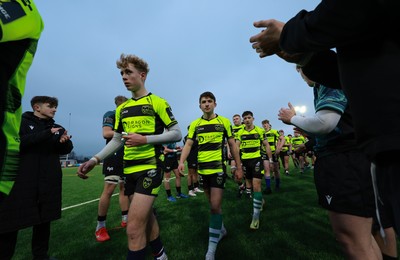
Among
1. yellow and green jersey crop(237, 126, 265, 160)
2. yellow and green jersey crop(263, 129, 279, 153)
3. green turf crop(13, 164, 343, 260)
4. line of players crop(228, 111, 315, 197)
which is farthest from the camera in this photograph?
yellow and green jersey crop(263, 129, 279, 153)

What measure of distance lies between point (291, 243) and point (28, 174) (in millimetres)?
4258

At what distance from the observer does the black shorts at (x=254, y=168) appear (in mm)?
6664

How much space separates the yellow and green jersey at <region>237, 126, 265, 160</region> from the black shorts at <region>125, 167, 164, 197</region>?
486 centimetres

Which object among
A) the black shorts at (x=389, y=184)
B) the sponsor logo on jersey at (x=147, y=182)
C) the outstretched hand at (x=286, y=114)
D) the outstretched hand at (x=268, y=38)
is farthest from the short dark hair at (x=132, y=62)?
the black shorts at (x=389, y=184)

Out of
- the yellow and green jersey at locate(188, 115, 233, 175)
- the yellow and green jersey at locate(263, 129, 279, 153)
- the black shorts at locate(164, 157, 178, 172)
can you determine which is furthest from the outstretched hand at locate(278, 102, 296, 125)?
the yellow and green jersey at locate(263, 129, 279, 153)

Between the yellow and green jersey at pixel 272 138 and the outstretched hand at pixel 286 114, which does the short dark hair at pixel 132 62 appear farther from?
the yellow and green jersey at pixel 272 138

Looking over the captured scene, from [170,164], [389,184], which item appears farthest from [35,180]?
[170,164]

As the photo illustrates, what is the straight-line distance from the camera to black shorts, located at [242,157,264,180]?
6.66 metres

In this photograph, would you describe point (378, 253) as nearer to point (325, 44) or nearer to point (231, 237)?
point (325, 44)

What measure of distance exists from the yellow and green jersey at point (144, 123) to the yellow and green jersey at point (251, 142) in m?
4.62

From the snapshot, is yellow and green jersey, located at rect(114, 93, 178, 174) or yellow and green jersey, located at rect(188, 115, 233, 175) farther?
yellow and green jersey, located at rect(188, 115, 233, 175)

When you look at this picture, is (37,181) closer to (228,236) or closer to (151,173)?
(151,173)

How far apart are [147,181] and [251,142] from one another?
17.2 ft

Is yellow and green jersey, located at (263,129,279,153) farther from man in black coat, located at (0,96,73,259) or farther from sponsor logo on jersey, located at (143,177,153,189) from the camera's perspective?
man in black coat, located at (0,96,73,259)
